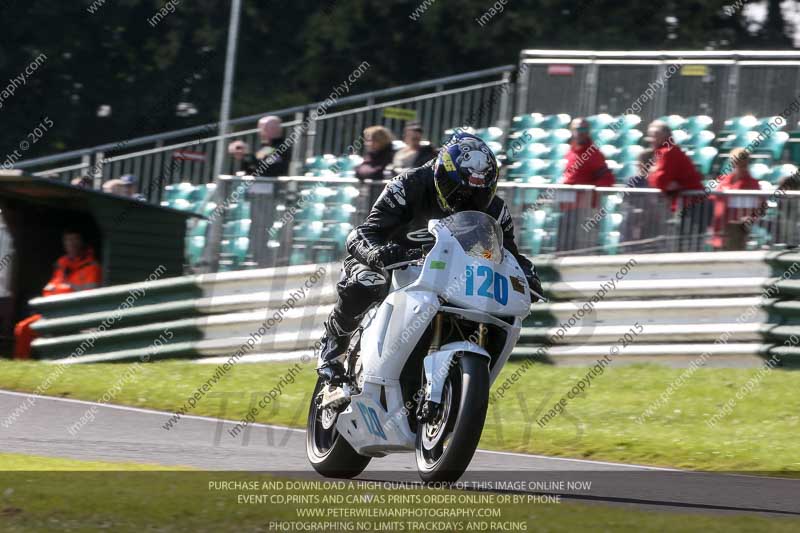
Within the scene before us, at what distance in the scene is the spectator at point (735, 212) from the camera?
1273 cm

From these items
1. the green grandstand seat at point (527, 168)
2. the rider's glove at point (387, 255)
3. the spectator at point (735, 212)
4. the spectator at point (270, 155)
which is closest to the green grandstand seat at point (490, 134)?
the green grandstand seat at point (527, 168)

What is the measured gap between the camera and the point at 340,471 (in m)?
7.82

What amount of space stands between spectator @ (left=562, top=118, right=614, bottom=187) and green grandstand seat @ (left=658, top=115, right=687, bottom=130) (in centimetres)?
143

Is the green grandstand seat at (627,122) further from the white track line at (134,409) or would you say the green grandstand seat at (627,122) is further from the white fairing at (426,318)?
the white fairing at (426,318)

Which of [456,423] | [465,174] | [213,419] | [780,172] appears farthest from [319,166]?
[456,423]

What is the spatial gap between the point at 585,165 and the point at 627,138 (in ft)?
4.65

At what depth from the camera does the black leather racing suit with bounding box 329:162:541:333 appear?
7559mm

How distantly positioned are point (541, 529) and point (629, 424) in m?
5.10

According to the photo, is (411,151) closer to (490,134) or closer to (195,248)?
(490,134)

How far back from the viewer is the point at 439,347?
713cm

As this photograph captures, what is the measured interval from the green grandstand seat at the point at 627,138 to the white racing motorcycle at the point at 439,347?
26.4ft

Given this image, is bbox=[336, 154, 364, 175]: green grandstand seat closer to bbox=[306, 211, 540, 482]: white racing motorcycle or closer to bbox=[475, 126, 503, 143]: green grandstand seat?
bbox=[475, 126, 503, 143]: green grandstand seat

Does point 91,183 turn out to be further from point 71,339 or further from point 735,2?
point 735,2

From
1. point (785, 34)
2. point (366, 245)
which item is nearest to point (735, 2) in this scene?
point (785, 34)
